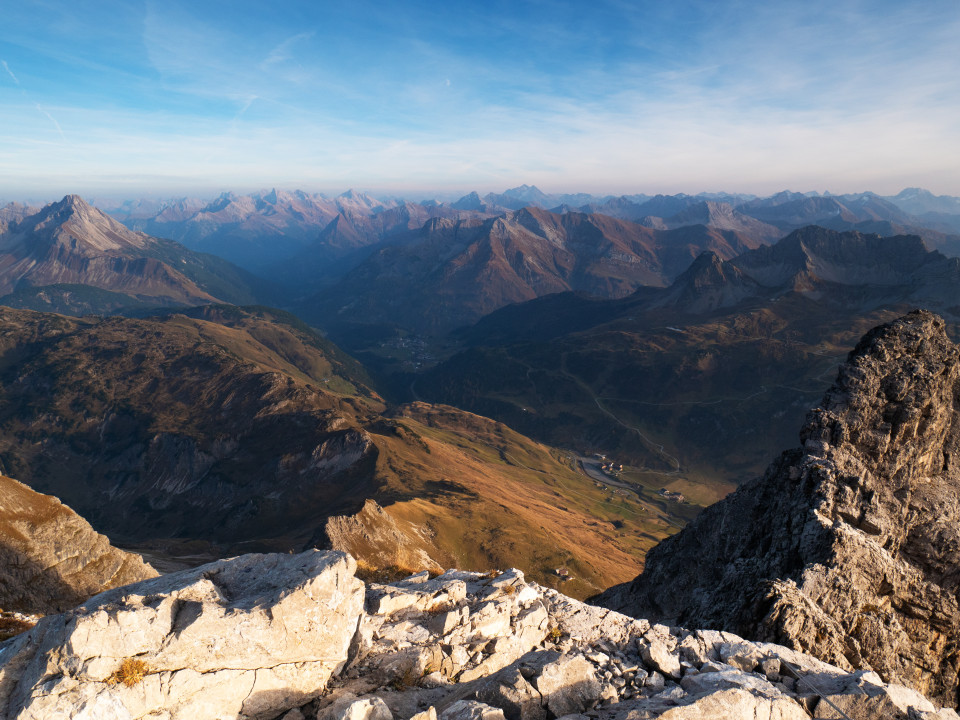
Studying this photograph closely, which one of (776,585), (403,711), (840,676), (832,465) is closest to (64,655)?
(403,711)

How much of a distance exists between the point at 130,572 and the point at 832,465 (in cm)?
7990

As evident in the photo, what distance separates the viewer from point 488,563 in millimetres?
137625

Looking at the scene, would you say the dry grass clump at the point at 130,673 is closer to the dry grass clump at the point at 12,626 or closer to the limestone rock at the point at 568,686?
the limestone rock at the point at 568,686

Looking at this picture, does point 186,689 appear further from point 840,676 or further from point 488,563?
point 488,563

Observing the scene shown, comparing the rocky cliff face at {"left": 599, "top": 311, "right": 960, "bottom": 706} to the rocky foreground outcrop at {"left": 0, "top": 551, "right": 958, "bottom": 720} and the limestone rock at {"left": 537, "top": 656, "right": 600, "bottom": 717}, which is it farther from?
the limestone rock at {"left": 537, "top": 656, "right": 600, "bottom": 717}

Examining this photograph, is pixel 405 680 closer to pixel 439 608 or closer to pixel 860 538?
pixel 439 608

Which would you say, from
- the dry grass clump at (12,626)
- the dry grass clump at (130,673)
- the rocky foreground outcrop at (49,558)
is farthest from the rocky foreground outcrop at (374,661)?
the rocky foreground outcrop at (49,558)

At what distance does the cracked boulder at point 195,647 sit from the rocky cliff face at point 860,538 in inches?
1158

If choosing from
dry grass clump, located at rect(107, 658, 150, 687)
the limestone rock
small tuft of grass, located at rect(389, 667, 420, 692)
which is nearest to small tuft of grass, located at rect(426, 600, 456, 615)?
small tuft of grass, located at rect(389, 667, 420, 692)

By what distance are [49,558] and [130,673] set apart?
58.3 m

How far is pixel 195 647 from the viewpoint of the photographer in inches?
771

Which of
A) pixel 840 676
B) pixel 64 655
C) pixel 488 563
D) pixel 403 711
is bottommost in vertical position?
pixel 488 563

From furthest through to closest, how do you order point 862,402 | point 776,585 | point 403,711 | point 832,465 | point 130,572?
point 130,572, point 862,402, point 832,465, point 776,585, point 403,711

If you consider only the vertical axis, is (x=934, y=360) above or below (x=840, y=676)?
above
